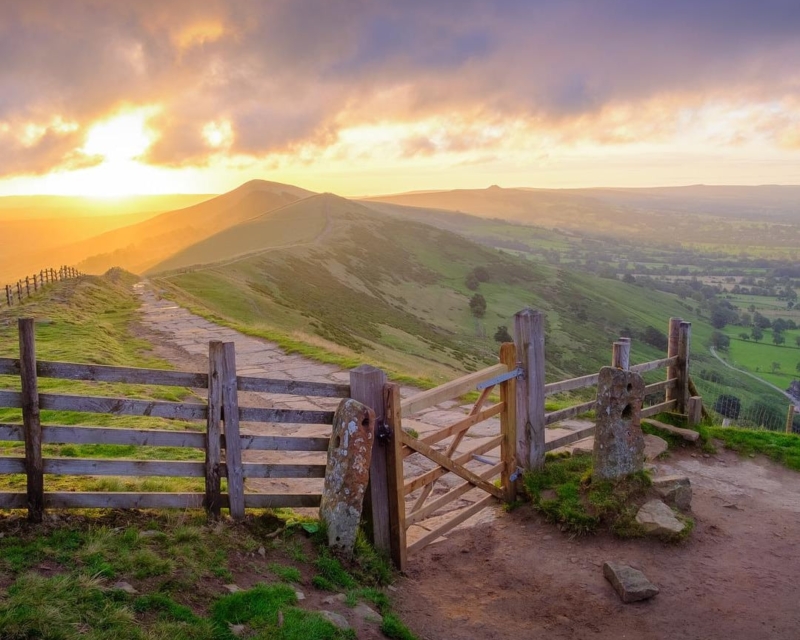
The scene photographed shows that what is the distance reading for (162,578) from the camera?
478 centimetres

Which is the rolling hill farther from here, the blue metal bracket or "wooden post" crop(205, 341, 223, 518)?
"wooden post" crop(205, 341, 223, 518)

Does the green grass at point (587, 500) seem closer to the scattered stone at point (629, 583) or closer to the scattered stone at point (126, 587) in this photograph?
the scattered stone at point (629, 583)

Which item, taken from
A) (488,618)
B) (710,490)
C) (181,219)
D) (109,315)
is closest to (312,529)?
(488,618)

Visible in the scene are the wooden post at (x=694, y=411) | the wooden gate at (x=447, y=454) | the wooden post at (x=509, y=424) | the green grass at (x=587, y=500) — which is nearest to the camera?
the wooden gate at (x=447, y=454)

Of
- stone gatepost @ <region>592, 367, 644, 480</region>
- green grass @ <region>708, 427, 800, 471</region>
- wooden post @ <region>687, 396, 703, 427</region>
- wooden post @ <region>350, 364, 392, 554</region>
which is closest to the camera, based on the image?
wooden post @ <region>350, 364, 392, 554</region>

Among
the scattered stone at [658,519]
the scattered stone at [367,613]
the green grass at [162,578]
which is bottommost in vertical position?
the scattered stone at [658,519]

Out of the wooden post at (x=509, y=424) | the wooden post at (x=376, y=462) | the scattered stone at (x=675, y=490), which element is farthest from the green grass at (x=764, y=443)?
the wooden post at (x=376, y=462)

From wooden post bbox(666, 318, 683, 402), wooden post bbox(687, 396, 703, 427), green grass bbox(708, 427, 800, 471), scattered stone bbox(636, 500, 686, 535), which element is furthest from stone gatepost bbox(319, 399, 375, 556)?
green grass bbox(708, 427, 800, 471)

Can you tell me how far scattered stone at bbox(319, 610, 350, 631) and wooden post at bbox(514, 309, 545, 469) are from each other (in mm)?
3943

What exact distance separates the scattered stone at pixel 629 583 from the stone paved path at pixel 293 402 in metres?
2.05

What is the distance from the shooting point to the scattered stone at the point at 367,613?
5068 millimetres

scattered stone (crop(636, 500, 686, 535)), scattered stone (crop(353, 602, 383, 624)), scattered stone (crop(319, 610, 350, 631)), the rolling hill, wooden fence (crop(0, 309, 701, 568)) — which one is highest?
the rolling hill

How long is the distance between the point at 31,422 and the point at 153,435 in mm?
1035

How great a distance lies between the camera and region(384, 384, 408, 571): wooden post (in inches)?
243
